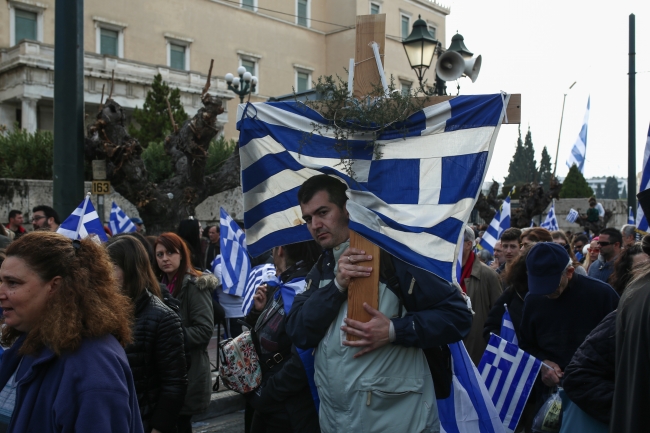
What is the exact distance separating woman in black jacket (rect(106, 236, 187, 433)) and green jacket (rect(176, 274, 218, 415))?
0.78m

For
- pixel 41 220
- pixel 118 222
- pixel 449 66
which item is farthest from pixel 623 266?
pixel 118 222

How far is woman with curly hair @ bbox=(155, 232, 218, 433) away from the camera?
4113 millimetres

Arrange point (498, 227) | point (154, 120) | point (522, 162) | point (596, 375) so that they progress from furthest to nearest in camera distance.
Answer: point (522, 162) < point (154, 120) < point (498, 227) < point (596, 375)

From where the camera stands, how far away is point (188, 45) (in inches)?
1628

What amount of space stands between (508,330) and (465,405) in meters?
1.36

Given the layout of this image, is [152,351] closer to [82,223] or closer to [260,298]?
[260,298]

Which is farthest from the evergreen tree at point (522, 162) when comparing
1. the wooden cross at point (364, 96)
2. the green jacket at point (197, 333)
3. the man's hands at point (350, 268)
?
the man's hands at point (350, 268)

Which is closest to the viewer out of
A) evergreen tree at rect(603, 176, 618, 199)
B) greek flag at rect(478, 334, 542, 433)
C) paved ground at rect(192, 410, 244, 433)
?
greek flag at rect(478, 334, 542, 433)

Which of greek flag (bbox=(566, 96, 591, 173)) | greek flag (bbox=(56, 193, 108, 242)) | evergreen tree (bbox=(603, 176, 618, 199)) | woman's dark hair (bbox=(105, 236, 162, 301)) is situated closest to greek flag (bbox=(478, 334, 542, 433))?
woman's dark hair (bbox=(105, 236, 162, 301))

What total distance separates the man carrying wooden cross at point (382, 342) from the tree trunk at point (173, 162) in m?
9.25

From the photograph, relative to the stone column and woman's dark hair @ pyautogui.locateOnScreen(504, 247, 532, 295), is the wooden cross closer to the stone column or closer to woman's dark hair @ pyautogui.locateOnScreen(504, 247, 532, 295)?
woman's dark hair @ pyautogui.locateOnScreen(504, 247, 532, 295)

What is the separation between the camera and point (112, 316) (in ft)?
7.28

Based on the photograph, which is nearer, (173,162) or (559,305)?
(559,305)

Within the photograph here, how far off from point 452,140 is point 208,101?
9804 mm
